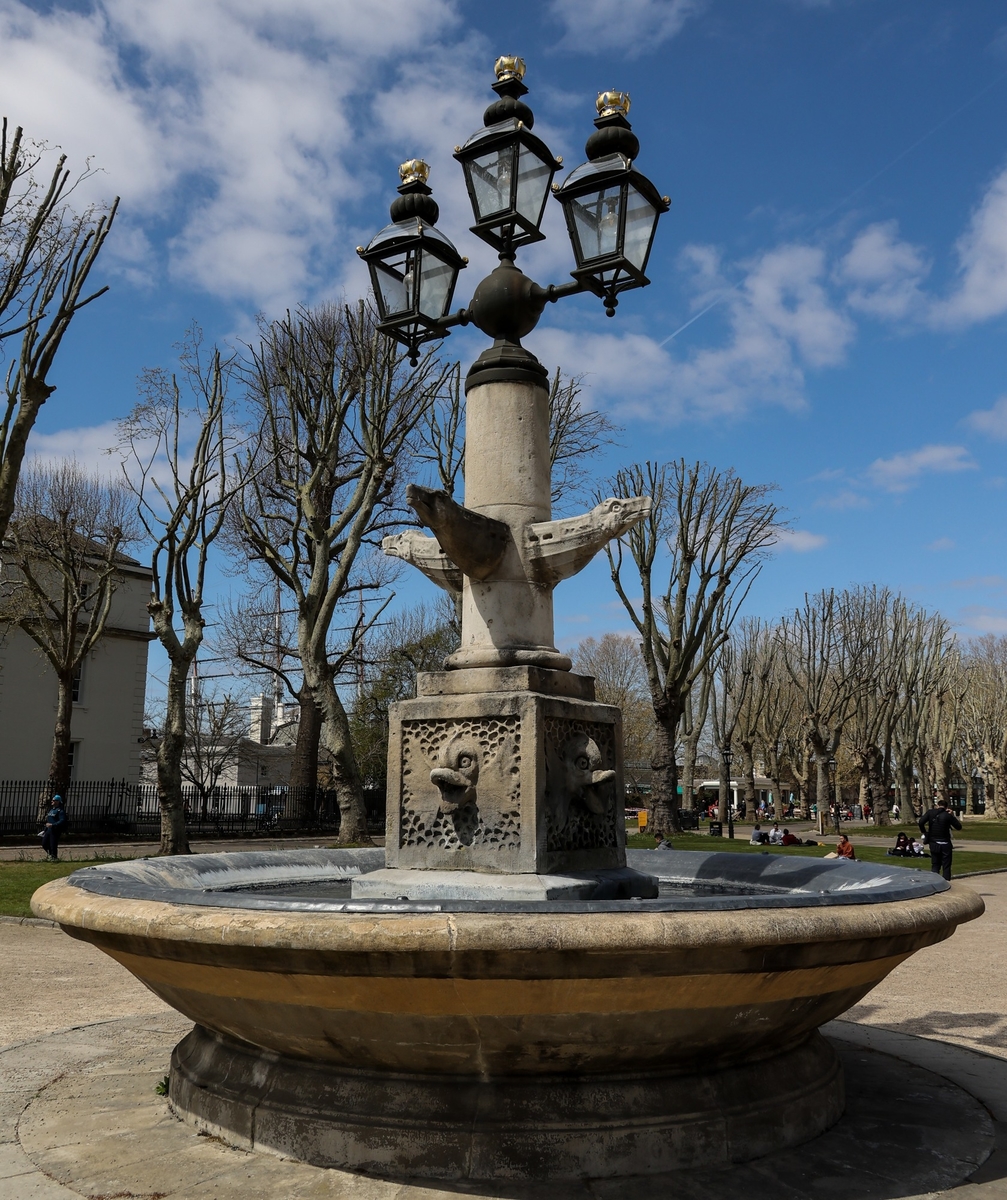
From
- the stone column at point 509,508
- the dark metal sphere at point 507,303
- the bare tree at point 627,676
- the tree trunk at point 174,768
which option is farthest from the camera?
the bare tree at point 627,676

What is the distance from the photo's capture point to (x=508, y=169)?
507 centimetres

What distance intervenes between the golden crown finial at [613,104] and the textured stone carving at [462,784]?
3.21m

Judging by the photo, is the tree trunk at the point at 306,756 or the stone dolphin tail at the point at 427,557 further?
the tree trunk at the point at 306,756

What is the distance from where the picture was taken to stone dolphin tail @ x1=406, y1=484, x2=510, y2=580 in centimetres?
440

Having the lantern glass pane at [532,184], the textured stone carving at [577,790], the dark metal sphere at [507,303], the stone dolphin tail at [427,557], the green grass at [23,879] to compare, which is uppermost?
the lantern glass pane at [532,184]

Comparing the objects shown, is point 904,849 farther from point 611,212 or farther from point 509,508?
point 611,212

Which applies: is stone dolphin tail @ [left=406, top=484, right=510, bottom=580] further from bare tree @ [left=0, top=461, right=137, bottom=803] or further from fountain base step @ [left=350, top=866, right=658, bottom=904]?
bare tree @ [left=0, top=461, right=137, bottom=803]

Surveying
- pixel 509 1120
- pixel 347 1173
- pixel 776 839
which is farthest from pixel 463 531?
pixel 776 839

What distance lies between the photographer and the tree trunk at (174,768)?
2047cm

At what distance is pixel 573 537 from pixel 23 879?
16353 mm

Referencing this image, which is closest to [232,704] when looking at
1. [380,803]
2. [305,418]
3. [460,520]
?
[380,803]

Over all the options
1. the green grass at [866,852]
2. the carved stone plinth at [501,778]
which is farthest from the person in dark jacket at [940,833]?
the carved stone plinth at [501,778]

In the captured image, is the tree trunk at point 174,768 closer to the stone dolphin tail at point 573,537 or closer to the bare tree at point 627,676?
the stone dolphin tail at point 573,537

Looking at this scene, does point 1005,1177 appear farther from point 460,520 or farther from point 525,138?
point 525,138
